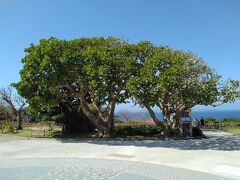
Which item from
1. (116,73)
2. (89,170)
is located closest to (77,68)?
(116,73)

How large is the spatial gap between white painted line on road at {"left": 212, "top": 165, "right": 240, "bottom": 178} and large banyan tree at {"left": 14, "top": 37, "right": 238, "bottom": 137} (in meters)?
6.88

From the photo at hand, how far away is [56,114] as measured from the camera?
30.2 m

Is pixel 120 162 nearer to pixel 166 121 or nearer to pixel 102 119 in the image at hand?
pixel 166 121

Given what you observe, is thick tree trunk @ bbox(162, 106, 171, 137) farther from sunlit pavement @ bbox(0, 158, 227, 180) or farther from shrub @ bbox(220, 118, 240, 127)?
shrub @ bbox(220, 118, 240, 127)

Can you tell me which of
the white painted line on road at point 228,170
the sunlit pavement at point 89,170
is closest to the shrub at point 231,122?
the white painted line on road at point 228,170

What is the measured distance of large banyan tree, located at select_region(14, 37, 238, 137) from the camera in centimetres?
1977

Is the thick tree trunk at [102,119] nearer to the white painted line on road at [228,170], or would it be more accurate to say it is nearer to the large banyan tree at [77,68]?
the large banyan tree at [77,68]

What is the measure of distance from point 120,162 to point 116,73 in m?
8.42

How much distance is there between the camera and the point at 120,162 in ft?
45.7

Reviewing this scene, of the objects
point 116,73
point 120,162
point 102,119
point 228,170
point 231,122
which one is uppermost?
point 116,73

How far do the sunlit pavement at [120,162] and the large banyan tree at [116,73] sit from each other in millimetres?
3209

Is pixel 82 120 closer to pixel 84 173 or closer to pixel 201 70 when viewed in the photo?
pixel 201 70

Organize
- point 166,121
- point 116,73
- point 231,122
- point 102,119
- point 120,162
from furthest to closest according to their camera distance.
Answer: point 231,122 < point 102,119 < point 166,121 < point 116,73 < point 120,162

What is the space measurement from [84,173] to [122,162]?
7.90 feet
